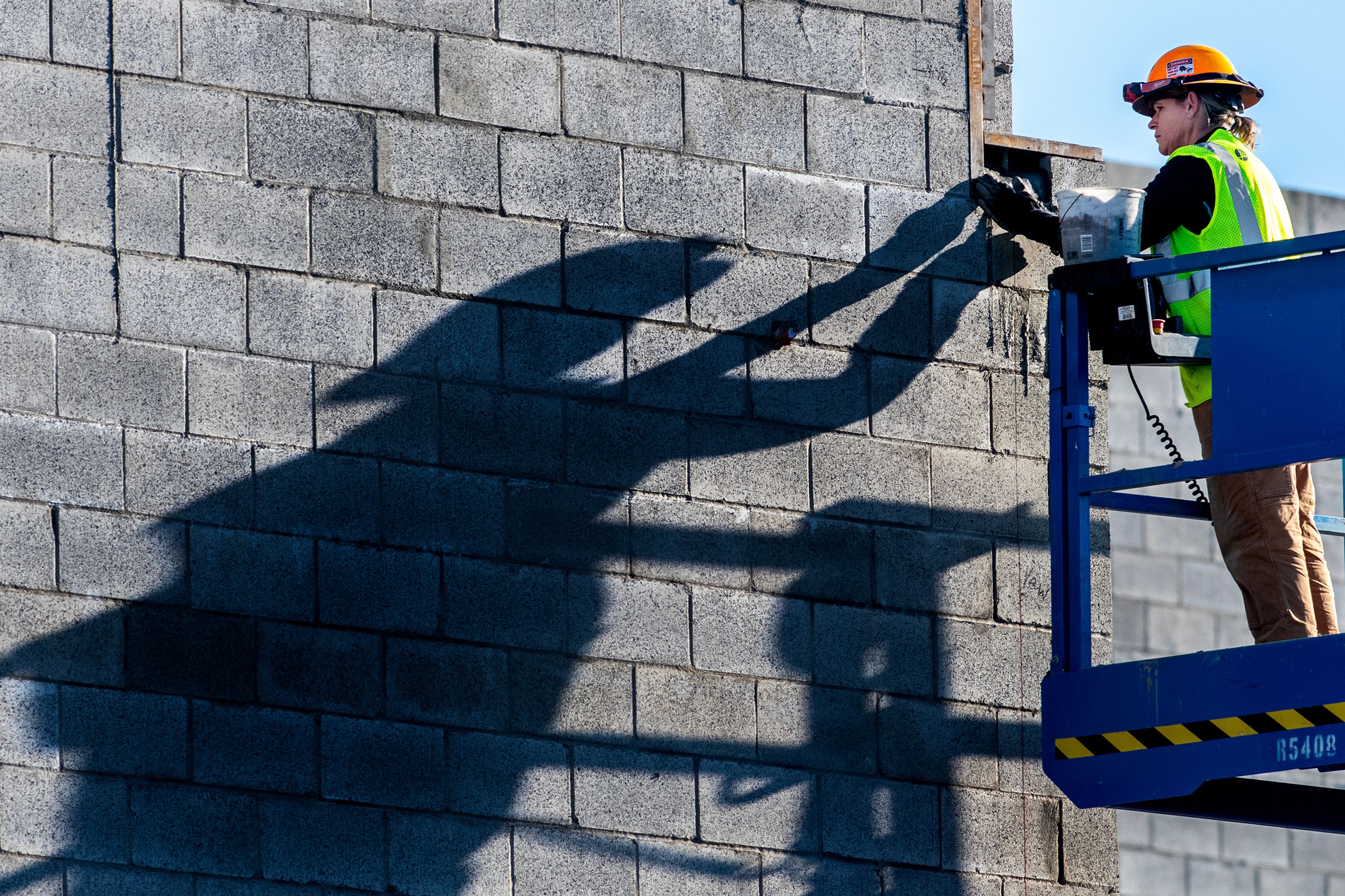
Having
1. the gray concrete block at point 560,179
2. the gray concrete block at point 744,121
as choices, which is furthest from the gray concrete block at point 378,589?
the gray concrete block at point 744,121

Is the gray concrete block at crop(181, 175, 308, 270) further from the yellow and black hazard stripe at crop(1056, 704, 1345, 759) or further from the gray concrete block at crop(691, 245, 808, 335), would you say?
the yellow and black hazard stripe at crop(1056, 704, 1345, 759)

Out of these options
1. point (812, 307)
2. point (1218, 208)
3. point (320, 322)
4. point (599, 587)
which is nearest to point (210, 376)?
point (320, 322)

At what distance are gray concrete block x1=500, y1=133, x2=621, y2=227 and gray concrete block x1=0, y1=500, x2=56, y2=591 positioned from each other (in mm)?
2017

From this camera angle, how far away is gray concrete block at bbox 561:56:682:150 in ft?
23.1

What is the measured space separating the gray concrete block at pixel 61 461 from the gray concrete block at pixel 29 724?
2.07ft

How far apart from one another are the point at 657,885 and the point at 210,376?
7.83 feet

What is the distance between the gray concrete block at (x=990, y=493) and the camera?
738cm

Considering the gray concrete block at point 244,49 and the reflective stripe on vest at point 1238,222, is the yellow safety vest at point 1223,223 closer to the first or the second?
the reflective stripe on vest at point 1238,222

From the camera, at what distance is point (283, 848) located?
6.14 meters

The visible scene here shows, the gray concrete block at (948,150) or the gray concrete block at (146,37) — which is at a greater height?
the gray concrete block at (146,37)

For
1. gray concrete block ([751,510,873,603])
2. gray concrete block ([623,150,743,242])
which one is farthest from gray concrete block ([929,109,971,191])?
gray concrete block ([751,510,873,603])

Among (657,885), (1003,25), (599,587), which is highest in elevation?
(1003,25)

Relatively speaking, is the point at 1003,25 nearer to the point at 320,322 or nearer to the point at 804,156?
the point at 804,156

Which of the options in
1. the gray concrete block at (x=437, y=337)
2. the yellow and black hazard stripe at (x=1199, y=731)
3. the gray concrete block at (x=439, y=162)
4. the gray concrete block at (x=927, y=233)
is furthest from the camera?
the gray concrete block at (x=927, y=233)
